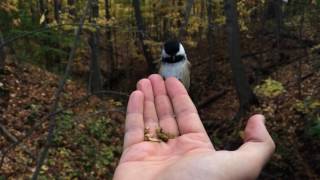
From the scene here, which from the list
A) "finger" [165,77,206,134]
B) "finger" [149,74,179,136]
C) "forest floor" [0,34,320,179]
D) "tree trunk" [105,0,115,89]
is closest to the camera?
"finger" [165,77,206,134]

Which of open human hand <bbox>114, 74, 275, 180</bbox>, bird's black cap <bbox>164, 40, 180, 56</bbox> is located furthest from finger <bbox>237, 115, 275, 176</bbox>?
bird's black cap <bbox>164, 40, 180, 56</bbox>

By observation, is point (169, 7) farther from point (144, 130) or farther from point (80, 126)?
point (144, 130)

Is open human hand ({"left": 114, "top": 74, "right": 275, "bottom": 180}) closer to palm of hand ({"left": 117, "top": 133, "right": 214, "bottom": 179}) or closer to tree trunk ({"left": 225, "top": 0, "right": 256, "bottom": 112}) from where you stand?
palm of hand ({"left": 117, "top": 133, "right": 214, "bottom": 179})

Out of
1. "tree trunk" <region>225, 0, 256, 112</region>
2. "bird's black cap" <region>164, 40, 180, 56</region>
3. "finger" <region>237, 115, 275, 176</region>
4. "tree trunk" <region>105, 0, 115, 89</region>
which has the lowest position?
"tree trunk" <region>105, 0, 115, 89</region>

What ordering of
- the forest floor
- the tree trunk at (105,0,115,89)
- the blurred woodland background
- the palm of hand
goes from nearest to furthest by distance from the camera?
the palm of hand → the blurred woodland background → the forest floor → the tree trunk at (105,0,115,89)

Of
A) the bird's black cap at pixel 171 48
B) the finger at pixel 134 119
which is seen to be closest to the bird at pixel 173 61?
the bird's black cap at pixel 171 48

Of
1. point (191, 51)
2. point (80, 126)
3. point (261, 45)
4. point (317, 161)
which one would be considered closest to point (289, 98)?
point (317, 161)

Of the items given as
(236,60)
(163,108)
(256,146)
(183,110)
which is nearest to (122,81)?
(236,60)
